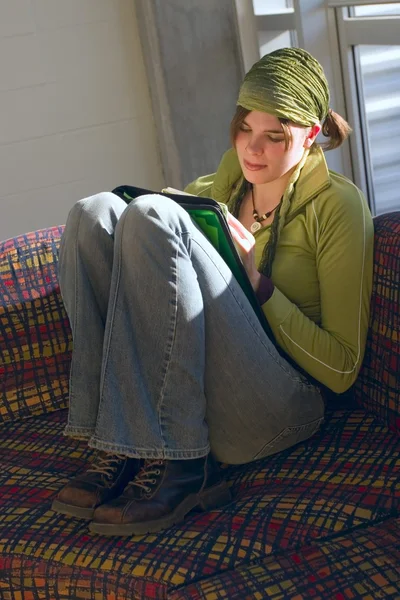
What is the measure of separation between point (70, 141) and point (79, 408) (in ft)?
5.38

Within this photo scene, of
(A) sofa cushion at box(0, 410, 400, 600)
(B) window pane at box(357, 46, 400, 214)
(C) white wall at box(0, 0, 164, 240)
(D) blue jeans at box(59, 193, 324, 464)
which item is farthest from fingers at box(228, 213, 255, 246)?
(C) white wall at box(0, 0, 164, 240)

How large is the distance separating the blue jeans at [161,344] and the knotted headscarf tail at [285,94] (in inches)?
10.1

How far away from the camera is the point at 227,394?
1664 mm

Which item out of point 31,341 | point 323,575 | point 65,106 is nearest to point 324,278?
point 323,575

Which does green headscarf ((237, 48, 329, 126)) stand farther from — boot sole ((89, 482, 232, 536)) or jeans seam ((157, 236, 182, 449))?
boot sole ((89, 482, 232, 536))

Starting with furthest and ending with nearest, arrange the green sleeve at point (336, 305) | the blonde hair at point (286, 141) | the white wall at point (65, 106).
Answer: the white wall at point (65, 106)
the blonde hair at point (286, 141)
the green sleeve at point (336, 305)

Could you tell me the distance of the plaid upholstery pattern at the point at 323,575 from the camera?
137cm

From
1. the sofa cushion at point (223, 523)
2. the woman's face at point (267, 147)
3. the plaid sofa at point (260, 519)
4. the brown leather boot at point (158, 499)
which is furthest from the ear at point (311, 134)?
the brown leather boot at point (158, 499)

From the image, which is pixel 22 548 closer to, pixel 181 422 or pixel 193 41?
pixel 181 422

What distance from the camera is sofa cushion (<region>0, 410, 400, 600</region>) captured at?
1.50m

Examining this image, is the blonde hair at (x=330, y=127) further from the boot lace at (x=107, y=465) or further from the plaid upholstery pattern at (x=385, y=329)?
the boot lace at (x=107, y=465)

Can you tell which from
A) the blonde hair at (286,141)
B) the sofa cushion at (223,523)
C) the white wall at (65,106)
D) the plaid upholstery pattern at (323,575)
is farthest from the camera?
the white wall at (65,106)

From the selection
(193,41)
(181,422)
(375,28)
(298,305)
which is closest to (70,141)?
(193,41)

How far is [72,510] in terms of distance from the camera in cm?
166
